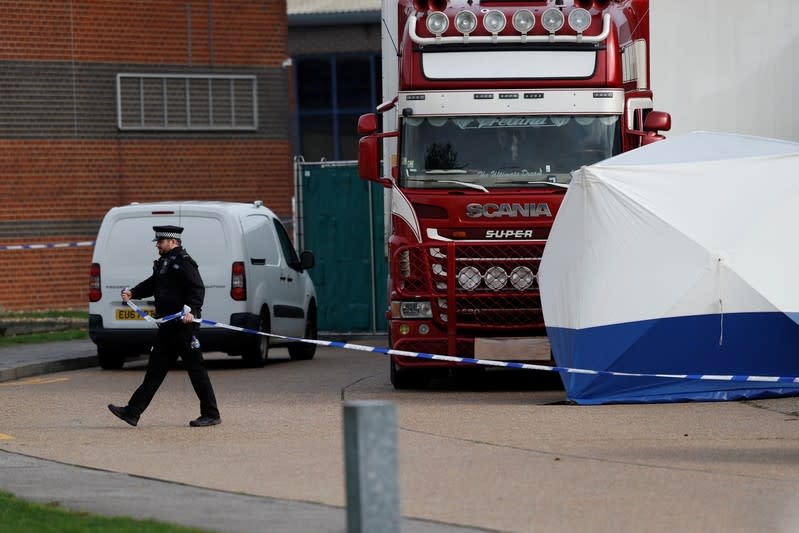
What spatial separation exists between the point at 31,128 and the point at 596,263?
67.2 ft

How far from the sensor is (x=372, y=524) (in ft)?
21.8

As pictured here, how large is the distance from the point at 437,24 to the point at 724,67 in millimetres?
3154

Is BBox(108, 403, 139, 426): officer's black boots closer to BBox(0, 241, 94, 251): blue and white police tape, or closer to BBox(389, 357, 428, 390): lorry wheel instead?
BBox(389, 357, 428, 390): lorry wheel

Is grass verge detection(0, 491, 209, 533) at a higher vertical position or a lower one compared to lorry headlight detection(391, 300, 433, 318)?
lower

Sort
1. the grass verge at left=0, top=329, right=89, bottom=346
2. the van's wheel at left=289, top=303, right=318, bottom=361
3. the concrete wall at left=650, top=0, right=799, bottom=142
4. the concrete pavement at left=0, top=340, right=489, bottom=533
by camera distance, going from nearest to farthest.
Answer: the concrete pavement at left=0, top=340, right=489, bottom=533
the concrete wall at left=650, top=0, right=799, bottom=142
the van's wheel at left=289, top=303, right=318, bottom=361
the grass verge at left=0, top=329, right=89, bottom=346

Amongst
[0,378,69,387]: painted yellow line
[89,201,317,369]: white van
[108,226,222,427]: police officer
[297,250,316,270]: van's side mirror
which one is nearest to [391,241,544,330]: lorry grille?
[108,226,222,427]: police officer

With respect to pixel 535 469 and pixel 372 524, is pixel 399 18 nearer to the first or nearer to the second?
pixel 535 469

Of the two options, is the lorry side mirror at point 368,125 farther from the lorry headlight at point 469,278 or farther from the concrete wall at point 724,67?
the concrete wall at point 724,67

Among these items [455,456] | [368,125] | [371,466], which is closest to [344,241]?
[368,125]

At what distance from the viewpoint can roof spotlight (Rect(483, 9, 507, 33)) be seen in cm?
1572

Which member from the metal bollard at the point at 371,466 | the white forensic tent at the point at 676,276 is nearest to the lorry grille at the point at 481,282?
the white forensic tent at the point at 676,276

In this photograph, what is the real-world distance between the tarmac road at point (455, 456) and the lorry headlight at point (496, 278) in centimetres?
105

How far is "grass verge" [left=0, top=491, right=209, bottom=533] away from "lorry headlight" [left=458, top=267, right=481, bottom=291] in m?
7.05

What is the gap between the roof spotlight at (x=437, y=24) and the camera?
15.7m
